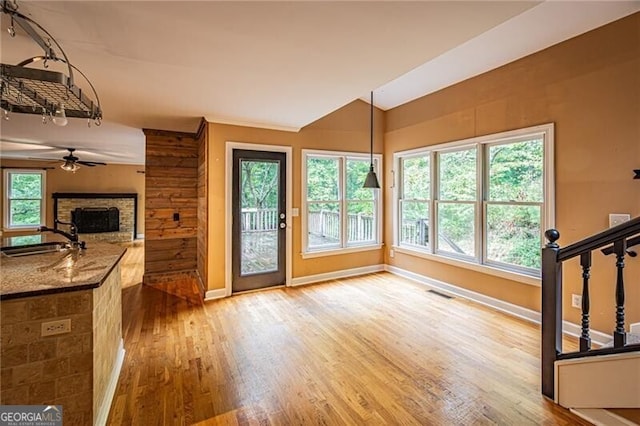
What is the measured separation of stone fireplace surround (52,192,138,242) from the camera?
347 inches

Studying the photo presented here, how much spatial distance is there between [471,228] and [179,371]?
12.2ft

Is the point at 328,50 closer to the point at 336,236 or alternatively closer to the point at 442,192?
the point at 442,192

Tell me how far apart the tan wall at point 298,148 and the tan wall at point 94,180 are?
7168 millimetres

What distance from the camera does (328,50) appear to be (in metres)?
2.22

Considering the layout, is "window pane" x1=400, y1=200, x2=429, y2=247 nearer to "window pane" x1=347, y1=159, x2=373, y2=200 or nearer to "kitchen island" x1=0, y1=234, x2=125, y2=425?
"window pane" x1=347, y1=159, x2=373, y2=200

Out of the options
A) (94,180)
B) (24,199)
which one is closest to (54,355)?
(94,180)

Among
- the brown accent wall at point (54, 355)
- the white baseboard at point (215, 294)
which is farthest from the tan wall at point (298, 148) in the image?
the brown accent wall at point (54, 355)

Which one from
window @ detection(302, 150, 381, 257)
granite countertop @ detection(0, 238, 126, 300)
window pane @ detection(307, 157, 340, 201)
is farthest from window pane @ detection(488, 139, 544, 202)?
granite countertop @ detection(0, 238, 126, 300)

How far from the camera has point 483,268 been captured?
12.8ft

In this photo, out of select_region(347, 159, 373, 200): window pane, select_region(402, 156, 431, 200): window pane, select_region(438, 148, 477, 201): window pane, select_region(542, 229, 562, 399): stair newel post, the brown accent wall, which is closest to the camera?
the brown accent wall

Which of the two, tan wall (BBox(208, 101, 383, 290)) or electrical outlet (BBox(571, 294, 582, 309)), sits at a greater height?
tan wall (BBox(208, 101, 383, 290))

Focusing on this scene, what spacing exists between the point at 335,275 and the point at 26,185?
9276 millimetres

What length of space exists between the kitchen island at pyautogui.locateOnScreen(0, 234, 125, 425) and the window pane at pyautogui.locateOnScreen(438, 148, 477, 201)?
13.3 ft

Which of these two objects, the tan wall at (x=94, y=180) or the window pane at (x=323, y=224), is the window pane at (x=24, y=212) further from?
the window pane at (x=323, y=224)
